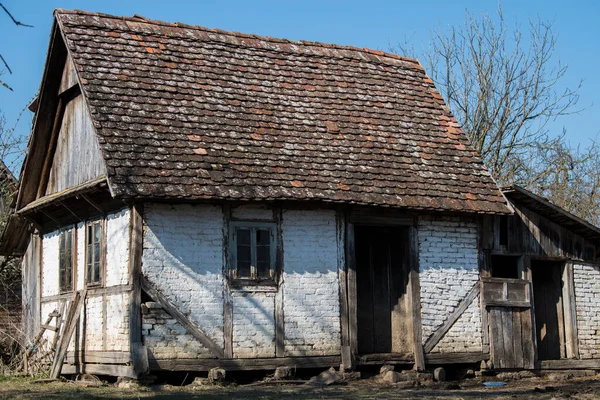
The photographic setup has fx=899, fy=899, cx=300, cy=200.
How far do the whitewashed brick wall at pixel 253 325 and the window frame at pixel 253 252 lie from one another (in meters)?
0.21

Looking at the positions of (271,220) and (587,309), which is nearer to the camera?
(271,220)

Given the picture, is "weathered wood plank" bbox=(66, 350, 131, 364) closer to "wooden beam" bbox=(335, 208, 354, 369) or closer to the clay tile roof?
the clay tile roof

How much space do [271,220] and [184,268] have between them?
5.71ft

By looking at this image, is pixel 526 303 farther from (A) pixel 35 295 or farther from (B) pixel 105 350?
(A) pixel 35 295

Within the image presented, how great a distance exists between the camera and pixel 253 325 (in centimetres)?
1481

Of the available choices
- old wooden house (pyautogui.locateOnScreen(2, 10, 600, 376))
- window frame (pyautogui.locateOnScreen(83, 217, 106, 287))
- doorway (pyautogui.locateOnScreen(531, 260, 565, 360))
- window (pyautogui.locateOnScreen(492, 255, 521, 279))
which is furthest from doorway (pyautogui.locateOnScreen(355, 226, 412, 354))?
window frame (pyautogui.locateOnScreen(83, 217, 106, 287))

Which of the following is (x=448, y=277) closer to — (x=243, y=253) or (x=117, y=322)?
(x=243, y=253)

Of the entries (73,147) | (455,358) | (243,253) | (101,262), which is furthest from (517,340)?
(73,147)

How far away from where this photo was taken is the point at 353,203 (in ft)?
50.1

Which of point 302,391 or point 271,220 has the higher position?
point 271,220

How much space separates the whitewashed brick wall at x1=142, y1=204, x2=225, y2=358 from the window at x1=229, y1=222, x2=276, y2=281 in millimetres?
265

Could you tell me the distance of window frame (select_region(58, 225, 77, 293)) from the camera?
54.5 feet

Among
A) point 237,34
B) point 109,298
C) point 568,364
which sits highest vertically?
point 237,34

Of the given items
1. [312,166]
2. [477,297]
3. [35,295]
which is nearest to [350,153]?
[312,166]
